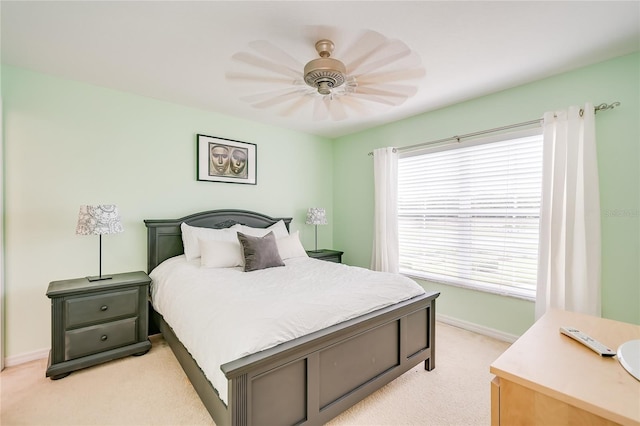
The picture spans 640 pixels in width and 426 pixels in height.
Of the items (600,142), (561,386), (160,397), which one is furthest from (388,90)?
(160,397)

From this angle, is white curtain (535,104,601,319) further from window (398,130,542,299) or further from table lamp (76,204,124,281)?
table lamp (76,204,124,281)

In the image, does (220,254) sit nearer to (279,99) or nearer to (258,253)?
(258,253)

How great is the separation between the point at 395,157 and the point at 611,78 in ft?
6.74

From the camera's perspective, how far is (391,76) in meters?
1.78

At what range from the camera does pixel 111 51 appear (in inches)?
85.7

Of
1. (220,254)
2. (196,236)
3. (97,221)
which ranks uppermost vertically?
(97,221)

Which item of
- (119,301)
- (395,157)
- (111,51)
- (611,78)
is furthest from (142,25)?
(611,78)

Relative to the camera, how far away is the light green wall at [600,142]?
2.23m

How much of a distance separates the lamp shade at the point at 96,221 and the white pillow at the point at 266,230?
1.24m

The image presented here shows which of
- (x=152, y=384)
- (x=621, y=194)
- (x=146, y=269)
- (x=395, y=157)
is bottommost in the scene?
(x=152, y=384)

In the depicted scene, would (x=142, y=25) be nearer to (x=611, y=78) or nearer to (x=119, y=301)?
(x=119, y=301)

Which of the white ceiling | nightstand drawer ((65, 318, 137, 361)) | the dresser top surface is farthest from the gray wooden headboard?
the white ceiling

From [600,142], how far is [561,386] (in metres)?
2.37

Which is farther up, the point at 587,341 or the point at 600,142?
the point at 600,142
